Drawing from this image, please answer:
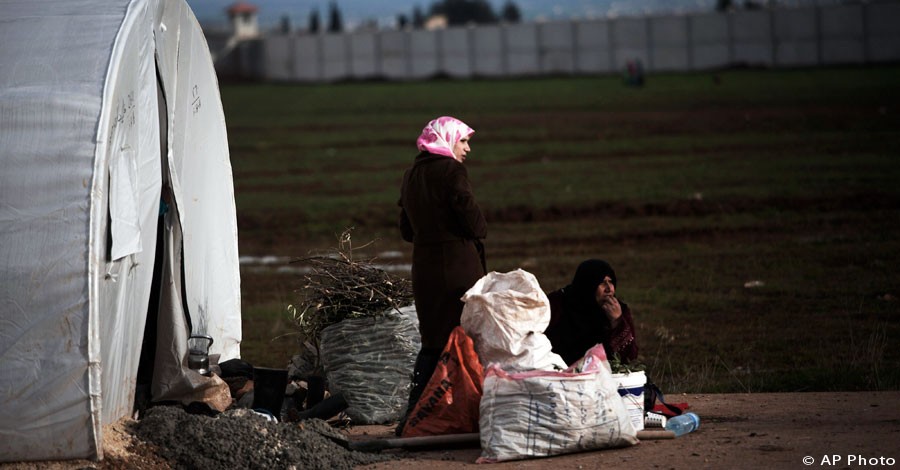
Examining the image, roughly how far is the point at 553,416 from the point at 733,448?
962 millimetres

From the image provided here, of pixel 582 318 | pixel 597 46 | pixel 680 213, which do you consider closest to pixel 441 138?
pixel 582 318

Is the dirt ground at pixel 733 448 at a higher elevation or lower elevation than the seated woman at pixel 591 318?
lower

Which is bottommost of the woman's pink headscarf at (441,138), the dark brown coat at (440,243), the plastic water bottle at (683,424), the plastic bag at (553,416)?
the plastic water bottle at (683,424)

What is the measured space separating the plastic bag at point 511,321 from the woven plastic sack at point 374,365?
100 cm

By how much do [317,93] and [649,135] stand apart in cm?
3504

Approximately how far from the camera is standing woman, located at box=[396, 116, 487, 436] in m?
6.88

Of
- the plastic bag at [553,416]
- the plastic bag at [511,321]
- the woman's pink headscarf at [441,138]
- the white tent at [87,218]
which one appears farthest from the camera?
the woman's pink headscarf at [441,138]

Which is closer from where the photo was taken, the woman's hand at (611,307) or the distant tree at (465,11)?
the woman's hand at (611,307)

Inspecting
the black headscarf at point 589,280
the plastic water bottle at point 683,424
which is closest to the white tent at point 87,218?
the black headscarf at point 589,280

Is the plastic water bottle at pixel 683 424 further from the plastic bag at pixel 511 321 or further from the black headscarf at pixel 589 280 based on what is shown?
the black headscarf at pixel 589 280

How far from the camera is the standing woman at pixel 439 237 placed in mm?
6883

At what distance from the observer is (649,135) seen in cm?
3269

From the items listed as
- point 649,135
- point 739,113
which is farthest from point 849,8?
point 649,135

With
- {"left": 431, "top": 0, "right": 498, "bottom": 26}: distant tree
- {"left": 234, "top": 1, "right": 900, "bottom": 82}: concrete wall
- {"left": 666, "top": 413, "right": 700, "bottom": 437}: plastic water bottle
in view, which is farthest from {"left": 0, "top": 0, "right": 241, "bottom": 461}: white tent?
{"left": 431, "top": 0, "right": 498, "bottom": 26}: distant tree
